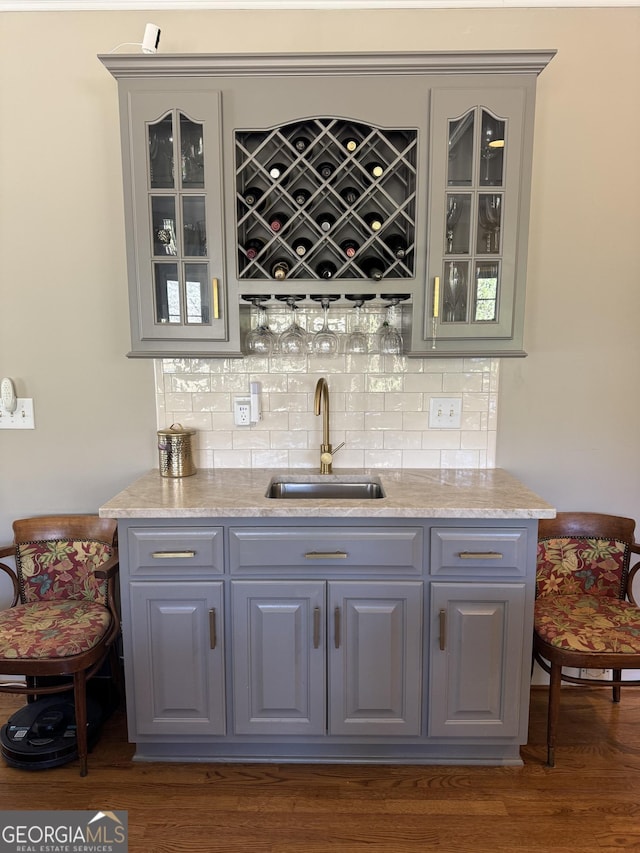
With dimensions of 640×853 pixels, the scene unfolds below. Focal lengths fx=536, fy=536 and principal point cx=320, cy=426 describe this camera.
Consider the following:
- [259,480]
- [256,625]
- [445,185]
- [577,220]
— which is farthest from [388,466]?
[577,220]

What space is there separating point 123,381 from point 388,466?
1.23 metres

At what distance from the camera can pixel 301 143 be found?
78.8 inches

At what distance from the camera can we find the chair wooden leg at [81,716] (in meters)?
1.84

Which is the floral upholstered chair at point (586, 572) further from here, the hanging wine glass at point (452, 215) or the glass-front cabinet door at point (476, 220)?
the hanging wine glass at point (452, 215)

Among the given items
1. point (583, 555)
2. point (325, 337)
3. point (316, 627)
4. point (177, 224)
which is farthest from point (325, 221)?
point (583, 555)

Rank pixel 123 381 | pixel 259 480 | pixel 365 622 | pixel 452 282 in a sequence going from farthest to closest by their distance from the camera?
pixel 123 381 → pixel 259 480 → pixel 452 282 → pixel 365 622

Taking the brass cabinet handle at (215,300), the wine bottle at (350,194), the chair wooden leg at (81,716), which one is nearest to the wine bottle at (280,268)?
the brass cabinet handle at (215,300)

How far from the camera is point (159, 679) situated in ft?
6.20

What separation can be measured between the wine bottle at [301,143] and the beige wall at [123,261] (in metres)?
0.48

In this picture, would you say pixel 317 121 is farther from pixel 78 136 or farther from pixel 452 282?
pixel 78 136

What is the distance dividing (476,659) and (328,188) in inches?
70.3

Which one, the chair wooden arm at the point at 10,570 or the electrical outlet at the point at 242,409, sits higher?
the electrical outlet at the point at 242,409

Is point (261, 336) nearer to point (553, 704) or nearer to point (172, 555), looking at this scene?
point (172, 555)

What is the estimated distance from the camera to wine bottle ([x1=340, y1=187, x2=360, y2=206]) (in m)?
2.02
